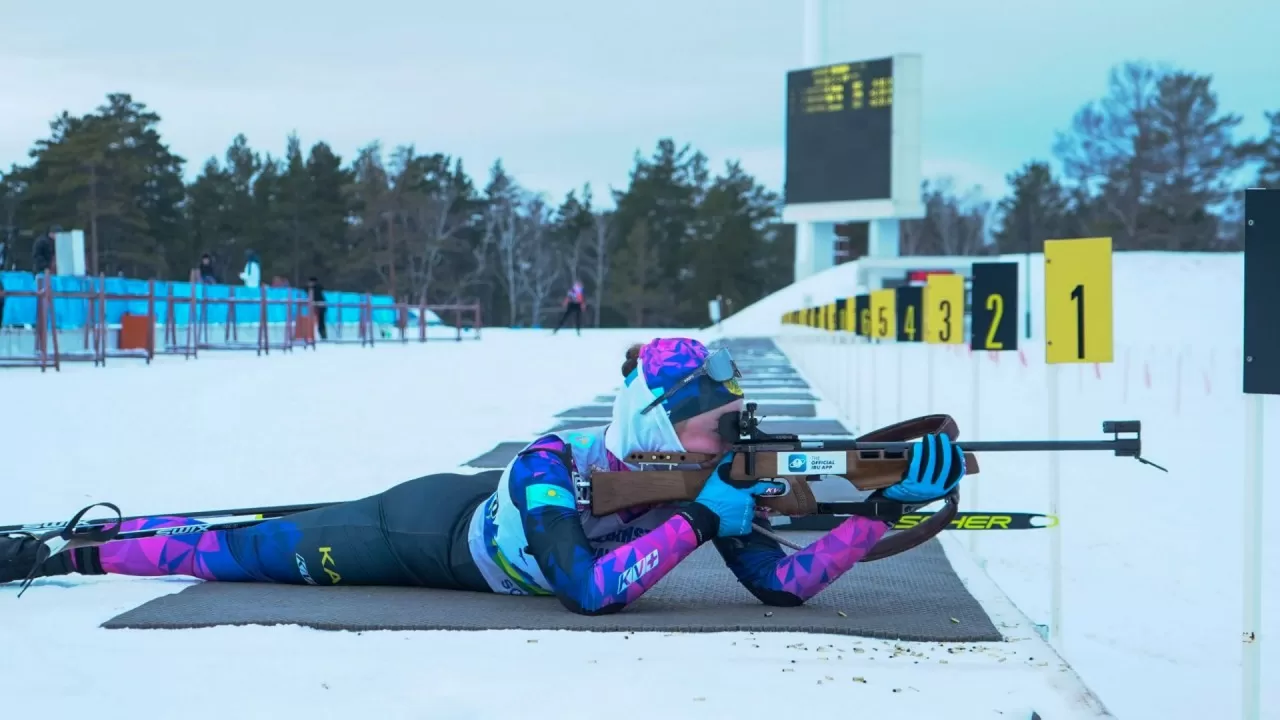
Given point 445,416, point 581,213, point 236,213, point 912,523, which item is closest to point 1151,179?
point 581,213

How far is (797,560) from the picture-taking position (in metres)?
3.67

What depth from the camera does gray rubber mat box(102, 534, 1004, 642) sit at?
346 centimetres

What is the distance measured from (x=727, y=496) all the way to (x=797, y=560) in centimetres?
36

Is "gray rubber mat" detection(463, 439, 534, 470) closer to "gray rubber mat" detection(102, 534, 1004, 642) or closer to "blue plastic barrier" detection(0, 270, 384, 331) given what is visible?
"gray rubber mat" detection(102, 534, 1004, 642)

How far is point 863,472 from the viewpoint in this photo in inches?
133

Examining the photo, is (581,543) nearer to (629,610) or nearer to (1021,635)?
(629,610)

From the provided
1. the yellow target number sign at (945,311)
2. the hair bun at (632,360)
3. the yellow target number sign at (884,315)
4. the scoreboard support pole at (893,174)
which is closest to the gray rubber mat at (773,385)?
the yellow target number sign at (884,315)

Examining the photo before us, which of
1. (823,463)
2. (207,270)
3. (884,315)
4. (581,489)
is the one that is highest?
(207,270)

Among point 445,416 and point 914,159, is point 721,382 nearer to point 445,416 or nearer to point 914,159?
point 445,416

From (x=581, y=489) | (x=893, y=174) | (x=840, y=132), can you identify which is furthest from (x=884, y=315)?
(x=840, y=132)

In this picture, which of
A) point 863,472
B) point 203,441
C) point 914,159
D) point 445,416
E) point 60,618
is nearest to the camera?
point 863,472

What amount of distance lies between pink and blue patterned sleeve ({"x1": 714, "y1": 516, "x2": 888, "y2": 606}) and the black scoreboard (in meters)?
47.1

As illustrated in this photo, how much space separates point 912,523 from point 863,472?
724mm

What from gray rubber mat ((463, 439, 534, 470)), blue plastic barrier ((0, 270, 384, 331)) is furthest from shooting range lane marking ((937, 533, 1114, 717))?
blue plastic barrier ((0, 270, 384, 331))
